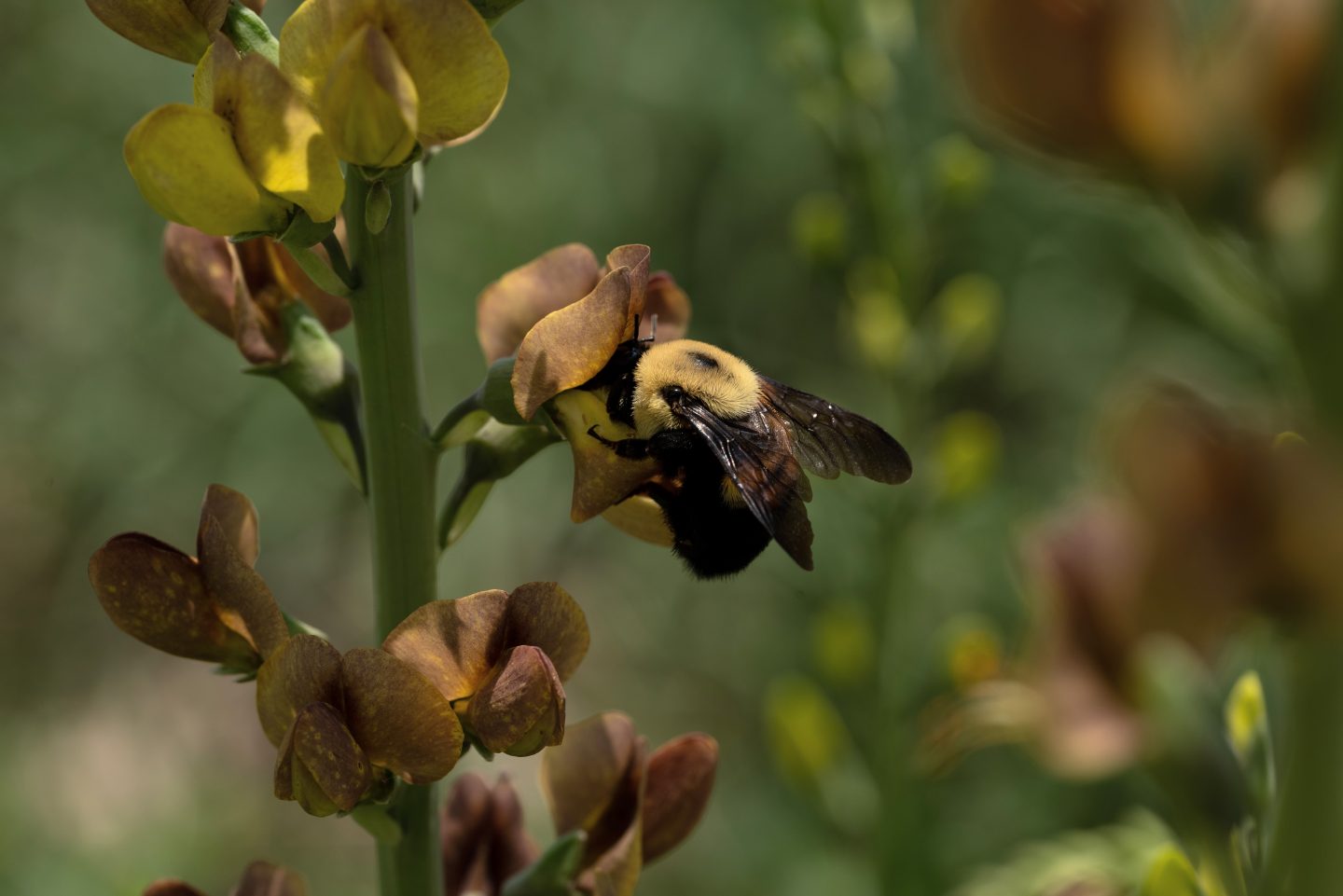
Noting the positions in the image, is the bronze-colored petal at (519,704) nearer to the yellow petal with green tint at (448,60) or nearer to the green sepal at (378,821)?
the green sepal at (378,821)

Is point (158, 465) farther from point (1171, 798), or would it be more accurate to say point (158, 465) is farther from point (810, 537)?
point (1171, 798)

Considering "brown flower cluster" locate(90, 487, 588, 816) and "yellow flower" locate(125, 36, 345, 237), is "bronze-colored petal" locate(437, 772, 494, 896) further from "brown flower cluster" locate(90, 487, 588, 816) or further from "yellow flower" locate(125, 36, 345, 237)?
"yellow flower" locate(125, 36, 345, 237)

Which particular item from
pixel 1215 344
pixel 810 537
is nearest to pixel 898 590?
pixel 810 537

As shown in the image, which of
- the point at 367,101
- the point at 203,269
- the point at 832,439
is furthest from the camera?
the point at 832,439

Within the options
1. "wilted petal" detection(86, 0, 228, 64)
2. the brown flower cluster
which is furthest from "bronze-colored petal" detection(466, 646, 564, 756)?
"wilted petal" detection(86, 0, 228, 64)

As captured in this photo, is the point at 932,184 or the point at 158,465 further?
the point at 158,465

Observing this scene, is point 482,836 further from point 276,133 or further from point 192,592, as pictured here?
point 276,133

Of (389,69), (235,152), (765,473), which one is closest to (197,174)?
(235,152)
